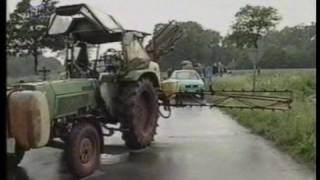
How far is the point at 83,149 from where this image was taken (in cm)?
404

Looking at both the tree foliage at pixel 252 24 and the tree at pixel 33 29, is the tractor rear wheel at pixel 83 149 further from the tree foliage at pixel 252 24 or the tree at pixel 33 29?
the tree foliage at pixel 252 24

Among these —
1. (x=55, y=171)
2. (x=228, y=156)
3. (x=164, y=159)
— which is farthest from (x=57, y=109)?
Result: (x=228, y=156)

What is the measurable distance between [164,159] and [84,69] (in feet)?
3.56

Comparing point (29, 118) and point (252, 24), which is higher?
point (252, 24)

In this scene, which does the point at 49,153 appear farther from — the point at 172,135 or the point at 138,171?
the point at 172,135

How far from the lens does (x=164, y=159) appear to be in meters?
4.64

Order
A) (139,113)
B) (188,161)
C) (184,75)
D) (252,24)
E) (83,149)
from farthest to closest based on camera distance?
(184,75) → (139,113) → (188,161) → (252,24) → (83,149)

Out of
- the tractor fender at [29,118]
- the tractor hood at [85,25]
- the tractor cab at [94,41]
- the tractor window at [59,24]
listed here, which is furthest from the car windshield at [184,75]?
the tractor fender at [29,118]

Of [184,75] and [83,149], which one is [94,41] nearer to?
[184,75]

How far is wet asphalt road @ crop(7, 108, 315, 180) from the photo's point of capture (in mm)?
4004

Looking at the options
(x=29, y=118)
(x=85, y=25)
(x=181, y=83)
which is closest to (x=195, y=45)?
(x=85, y=25)

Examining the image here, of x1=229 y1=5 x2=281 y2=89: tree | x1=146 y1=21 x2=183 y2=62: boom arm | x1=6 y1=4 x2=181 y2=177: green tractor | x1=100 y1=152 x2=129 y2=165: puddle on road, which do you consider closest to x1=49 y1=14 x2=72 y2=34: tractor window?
x1=6 y1=4 x2=181 y2=177: green tractor

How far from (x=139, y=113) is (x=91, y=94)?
0.71 metres

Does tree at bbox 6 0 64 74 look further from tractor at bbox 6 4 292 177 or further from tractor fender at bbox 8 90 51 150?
tractor fender at bbox 8 90 51 150
